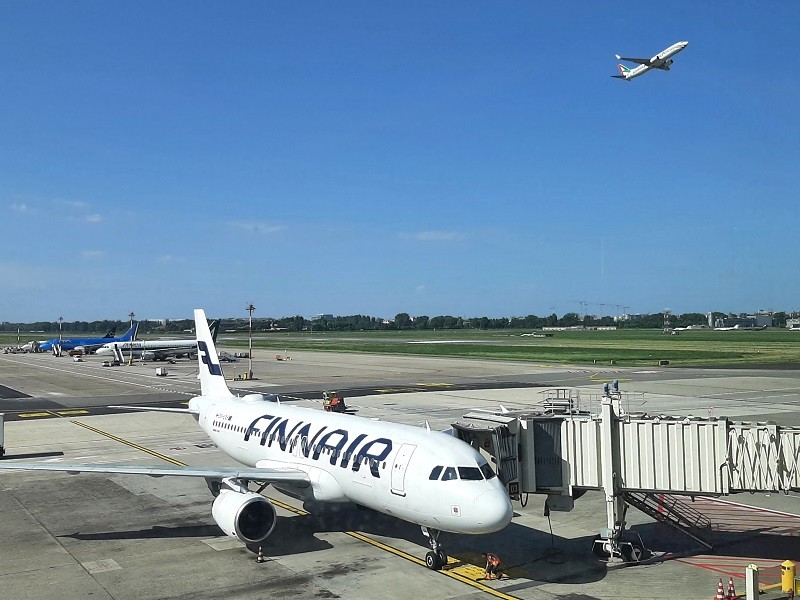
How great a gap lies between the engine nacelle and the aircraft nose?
7312 millimetres

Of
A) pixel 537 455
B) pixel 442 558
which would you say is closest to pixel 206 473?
pixel 442 558

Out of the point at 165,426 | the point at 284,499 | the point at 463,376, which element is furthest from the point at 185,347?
the point at 284,499

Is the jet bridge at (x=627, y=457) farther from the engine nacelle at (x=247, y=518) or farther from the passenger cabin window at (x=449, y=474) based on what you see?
the engine nacelle at (x=247, y=518)

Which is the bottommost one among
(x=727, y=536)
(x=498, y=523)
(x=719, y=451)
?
(x=727, y=536)

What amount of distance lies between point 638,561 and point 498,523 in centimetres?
595

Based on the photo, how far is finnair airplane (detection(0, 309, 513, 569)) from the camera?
2038cm

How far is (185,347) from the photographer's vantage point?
13538cm

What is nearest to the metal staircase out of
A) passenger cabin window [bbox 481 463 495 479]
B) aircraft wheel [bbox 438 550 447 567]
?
passenger cabin window [bbox 481 463 495 479]

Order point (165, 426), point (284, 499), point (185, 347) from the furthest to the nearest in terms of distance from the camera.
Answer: point (185, 347), point (165, 426), point (284, 499)

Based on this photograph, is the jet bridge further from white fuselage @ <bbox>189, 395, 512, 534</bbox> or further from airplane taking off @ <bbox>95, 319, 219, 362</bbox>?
airplane taking off @ <bbox>95, 319, 219, 362</bbox>

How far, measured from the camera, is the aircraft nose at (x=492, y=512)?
64.6 ft

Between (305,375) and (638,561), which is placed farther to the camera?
(305,375)

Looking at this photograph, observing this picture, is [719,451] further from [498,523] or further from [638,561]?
[498,523]

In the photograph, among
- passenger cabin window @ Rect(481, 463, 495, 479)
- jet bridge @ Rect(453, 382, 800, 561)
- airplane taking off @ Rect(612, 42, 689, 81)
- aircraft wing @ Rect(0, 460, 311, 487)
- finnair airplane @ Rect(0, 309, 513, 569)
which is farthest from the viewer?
airplane taking off @ Rect(612, 42, 689, 81)
